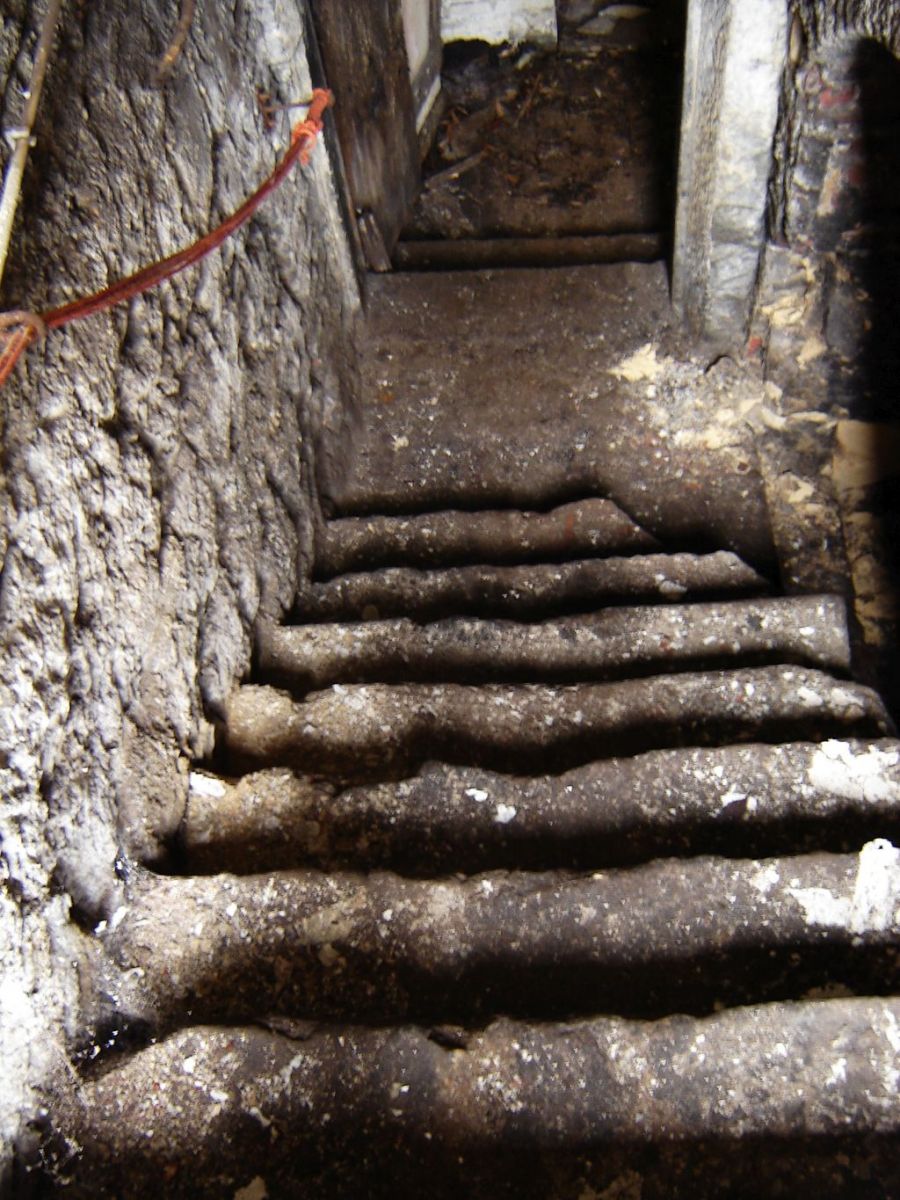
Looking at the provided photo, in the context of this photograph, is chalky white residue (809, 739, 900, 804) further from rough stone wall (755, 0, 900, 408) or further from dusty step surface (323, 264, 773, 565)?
rough stone wall (755, 0, 900, 408)

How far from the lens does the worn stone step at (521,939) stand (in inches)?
58.4

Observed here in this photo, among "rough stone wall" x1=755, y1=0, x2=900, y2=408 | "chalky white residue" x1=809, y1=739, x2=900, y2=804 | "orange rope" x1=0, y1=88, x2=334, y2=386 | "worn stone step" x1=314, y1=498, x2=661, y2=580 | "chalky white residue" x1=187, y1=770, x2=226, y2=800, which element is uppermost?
"orange rope" x1=0, y1=88, x2=334, y2=386

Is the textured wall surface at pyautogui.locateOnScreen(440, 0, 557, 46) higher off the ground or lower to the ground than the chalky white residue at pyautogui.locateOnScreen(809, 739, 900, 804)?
higher

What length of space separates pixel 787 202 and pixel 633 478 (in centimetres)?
91

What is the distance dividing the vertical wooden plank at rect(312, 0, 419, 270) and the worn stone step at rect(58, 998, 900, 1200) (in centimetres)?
255

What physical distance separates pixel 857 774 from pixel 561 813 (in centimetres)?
53

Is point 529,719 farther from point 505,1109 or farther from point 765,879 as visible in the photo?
point 505,1109

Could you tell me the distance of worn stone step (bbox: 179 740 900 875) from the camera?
169 centimetres

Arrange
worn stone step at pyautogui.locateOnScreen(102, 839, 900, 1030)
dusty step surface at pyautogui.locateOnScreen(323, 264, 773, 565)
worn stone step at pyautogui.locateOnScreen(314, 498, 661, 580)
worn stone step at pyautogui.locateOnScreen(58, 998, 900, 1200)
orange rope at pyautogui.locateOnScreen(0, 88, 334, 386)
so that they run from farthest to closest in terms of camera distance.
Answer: dusty step surface at pyautogui.locateOnScreen(323, 264, 773, 565) → worn stone step at pyautogui.locateOnScreen(314, 498, 661, 580) → worn stone step at pyautogui.locateOnScreen(102, 839, 900, 1030) → worn stone step at pyautogui.locateOnScreen(58, 998, 900, 1200) → orange rope at pyautogui.locateOnScreen(0, 88, 334, 386)

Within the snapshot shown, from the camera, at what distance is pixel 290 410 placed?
97.2 inches

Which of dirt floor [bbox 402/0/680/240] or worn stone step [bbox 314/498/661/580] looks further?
dirt floor [bbox 402/0/680/240]

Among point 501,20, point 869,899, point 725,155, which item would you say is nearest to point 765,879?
point 869,899

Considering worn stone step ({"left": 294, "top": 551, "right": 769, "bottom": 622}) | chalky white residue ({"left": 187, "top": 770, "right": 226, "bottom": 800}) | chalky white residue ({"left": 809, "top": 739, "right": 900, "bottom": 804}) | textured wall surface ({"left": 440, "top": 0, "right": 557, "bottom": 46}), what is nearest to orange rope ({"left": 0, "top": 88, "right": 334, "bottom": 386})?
chalky white residue ({"left": 187, "top": 770, "right": 226, "bottom": 800})

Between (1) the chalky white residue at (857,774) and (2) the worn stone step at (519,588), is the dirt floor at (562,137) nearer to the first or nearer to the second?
(2) the worn stone step at (519,588)
